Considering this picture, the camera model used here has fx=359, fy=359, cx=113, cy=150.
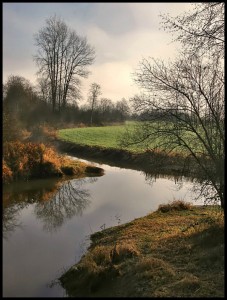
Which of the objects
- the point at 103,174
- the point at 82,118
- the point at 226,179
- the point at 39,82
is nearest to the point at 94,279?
the point at 226,179

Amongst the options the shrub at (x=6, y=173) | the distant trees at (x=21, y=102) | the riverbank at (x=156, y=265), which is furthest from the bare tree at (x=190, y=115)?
the distant trees at (x=21, y=102)

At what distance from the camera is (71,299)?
25.8 feet

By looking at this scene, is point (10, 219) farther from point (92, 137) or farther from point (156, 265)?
point (92, 137)

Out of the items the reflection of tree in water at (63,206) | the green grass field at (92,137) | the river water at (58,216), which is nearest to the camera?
the river water at (58,216)

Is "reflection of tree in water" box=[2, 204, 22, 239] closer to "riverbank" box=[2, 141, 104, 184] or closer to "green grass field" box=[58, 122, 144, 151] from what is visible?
"riverbank" box=[2, 141, 104, 184]

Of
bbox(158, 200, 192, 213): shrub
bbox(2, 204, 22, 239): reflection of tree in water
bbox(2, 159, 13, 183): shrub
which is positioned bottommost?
bbox(2, 204, 22, 239): reflection of tree in water

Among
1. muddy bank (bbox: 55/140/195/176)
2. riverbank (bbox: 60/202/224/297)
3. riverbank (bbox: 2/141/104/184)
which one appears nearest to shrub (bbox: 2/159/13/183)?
riverbank (bbox: 2/141/104/184)

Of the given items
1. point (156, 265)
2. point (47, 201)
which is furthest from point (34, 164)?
point (156, 265)

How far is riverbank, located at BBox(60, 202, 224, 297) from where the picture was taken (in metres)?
7.02

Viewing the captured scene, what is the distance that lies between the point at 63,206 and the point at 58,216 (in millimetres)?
1680

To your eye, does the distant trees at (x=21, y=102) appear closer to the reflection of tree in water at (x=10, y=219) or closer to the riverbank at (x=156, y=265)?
the reflection of tree in water at (x=10, y=219)

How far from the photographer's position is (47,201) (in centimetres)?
1767

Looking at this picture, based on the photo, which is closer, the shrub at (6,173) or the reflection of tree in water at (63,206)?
the reflection of tree in water at (63,206)

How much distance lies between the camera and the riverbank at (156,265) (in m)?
7.02
